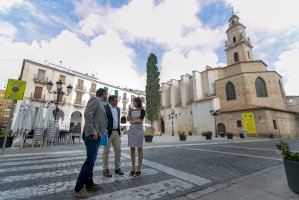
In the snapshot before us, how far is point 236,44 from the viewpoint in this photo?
33250 mm

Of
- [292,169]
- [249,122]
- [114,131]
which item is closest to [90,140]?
[114,131]

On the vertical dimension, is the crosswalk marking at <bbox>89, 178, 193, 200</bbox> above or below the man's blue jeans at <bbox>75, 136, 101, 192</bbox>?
below

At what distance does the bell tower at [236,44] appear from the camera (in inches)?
1283

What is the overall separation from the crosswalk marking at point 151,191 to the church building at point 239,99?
26.5 meters

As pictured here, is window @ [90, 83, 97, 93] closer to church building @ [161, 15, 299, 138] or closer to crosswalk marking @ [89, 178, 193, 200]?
church building @ [161, 15, 299, 138]

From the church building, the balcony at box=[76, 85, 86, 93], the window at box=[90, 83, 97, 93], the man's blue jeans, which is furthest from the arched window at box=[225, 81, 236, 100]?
the man's blue jeans

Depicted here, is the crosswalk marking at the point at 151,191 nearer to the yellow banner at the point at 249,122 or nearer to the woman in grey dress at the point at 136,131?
the woman in grey dress at the point at 136,131

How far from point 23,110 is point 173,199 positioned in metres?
11.8

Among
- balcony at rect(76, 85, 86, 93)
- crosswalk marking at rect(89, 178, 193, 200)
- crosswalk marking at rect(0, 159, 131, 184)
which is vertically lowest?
crosswalk marking at rect(89, 178, 193, 200)

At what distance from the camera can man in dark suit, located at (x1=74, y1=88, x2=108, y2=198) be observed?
2.64 metres

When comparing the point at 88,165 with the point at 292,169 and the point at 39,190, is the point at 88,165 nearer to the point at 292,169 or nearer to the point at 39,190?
the point at 39,190

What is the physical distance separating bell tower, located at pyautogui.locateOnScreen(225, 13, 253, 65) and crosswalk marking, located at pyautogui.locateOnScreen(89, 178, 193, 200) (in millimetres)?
35702

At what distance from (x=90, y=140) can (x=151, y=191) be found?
4.59 ft

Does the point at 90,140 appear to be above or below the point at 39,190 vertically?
above
